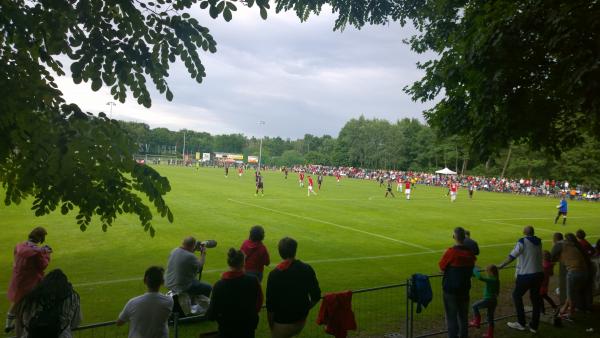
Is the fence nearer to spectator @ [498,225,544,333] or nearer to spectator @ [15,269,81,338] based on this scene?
spectator @ [498,225,544,333]

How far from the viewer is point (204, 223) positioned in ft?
63.6

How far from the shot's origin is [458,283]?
696 centimetres

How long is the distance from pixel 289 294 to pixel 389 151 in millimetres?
114240

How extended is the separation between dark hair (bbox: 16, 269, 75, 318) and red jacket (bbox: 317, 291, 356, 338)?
3055 millimetres

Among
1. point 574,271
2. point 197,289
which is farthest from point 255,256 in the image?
point 574,271

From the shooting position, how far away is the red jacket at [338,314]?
229 inches

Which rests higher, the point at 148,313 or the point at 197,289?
the point at 148,313

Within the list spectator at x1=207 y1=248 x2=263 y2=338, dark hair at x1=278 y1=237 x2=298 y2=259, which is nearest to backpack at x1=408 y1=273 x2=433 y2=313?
dark hair at x1=278 y1=237 x2=298 y2=259

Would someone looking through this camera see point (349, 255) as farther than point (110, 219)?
Yes

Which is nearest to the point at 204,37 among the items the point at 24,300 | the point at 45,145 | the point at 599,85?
the point at 45,145

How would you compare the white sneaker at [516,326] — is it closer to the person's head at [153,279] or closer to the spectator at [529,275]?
the spectator at [529,275]

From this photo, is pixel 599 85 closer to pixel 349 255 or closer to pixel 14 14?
pixel 14 14

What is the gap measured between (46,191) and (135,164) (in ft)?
3.25

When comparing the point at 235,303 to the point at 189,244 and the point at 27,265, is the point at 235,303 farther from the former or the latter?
the point at 27,265
